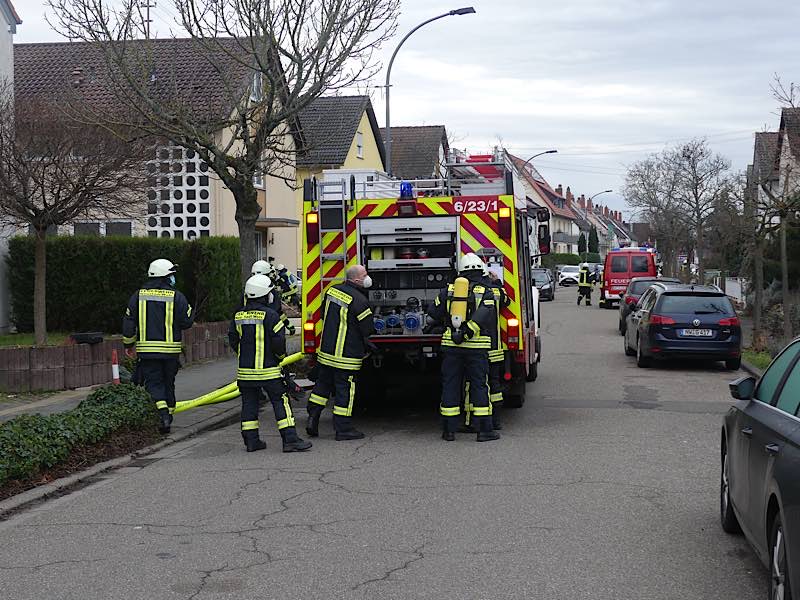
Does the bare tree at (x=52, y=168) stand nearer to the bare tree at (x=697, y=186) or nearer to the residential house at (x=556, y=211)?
the bare tree at (x=697, y=186)

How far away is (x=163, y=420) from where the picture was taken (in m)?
10.9

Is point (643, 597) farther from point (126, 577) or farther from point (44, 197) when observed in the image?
point (44, 197)

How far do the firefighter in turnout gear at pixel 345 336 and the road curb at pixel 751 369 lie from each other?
894 centimetres

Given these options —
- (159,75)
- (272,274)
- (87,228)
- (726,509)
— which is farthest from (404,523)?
(87,228)

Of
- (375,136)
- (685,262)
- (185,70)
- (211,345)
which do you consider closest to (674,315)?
(211,345)

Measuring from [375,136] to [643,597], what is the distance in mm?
44675

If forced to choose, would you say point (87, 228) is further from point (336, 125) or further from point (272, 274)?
point (336, 125)

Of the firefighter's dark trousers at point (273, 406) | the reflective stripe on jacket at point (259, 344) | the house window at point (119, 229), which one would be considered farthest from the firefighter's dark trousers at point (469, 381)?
the house window at point (119, 229)

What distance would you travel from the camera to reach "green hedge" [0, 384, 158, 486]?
27.5 feet

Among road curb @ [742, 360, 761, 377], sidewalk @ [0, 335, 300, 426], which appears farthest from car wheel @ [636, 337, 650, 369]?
sidewalk @ [0, 335, 300, 426]

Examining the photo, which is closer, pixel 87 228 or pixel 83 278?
pixel 83 278

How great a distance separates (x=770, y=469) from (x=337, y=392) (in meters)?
6.19

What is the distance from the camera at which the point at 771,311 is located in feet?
90.8

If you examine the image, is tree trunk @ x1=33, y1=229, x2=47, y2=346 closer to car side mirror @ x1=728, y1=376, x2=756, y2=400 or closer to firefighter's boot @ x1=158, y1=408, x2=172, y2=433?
firefighter's boot @ x1=158, y1=408, x2=172, y2=433
